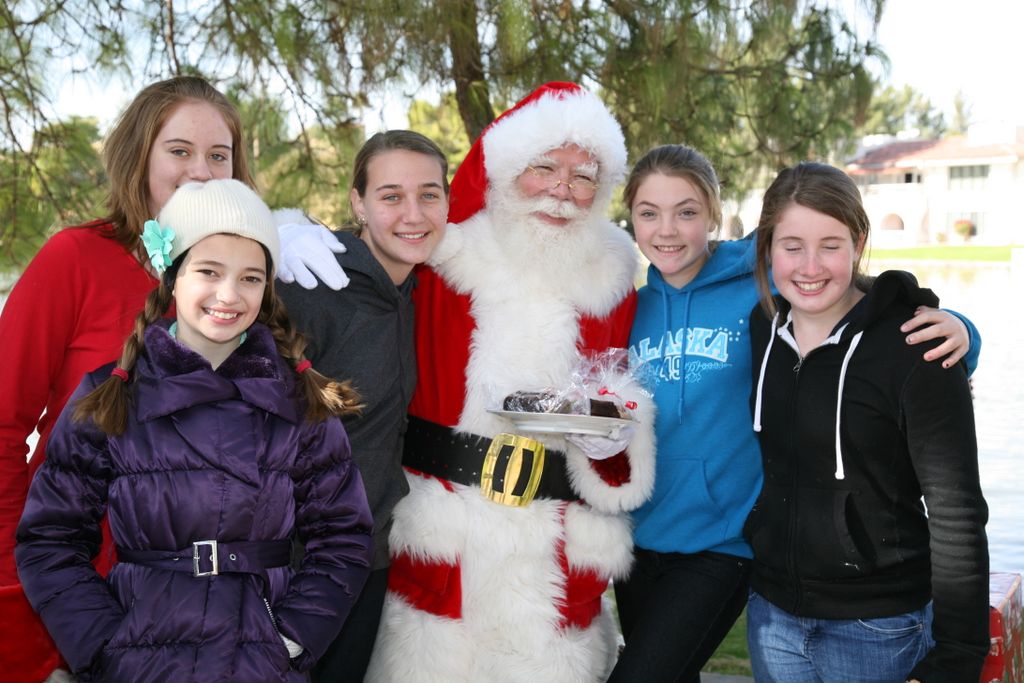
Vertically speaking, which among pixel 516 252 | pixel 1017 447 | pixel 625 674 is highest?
pixel 516 252

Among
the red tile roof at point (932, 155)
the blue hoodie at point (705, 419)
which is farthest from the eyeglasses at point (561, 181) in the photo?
the red tile roof at point (932, 155)

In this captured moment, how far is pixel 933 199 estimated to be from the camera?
46344 millimetres

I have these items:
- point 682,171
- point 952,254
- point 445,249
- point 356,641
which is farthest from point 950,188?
point 356,641

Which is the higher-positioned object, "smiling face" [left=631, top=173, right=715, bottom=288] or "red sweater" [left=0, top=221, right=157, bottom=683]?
"smiling face" [left=631, top=173, right=715, bottom=288]

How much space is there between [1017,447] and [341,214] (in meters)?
7.88

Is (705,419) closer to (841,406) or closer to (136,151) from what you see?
(841,406)

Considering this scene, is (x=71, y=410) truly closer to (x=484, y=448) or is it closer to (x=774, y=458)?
(x=484, y=448)

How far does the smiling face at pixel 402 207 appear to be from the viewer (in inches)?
121

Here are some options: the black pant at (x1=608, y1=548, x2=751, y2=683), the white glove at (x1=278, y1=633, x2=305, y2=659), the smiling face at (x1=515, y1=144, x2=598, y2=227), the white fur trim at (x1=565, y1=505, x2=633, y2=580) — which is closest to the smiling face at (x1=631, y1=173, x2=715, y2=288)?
the smiling face at (x1=515, y1=144, x2=598, y2=227)

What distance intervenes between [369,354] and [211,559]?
0.89 meters

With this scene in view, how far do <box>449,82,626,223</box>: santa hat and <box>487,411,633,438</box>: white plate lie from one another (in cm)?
91

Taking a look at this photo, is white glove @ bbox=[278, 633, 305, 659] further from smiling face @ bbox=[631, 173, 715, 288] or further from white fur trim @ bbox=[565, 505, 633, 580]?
smiling face @ bbox=[631, 173, 715, 288]

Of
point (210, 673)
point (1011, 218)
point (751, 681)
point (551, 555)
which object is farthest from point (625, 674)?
point (1011, 218)

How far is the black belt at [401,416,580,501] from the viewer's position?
121 inches
